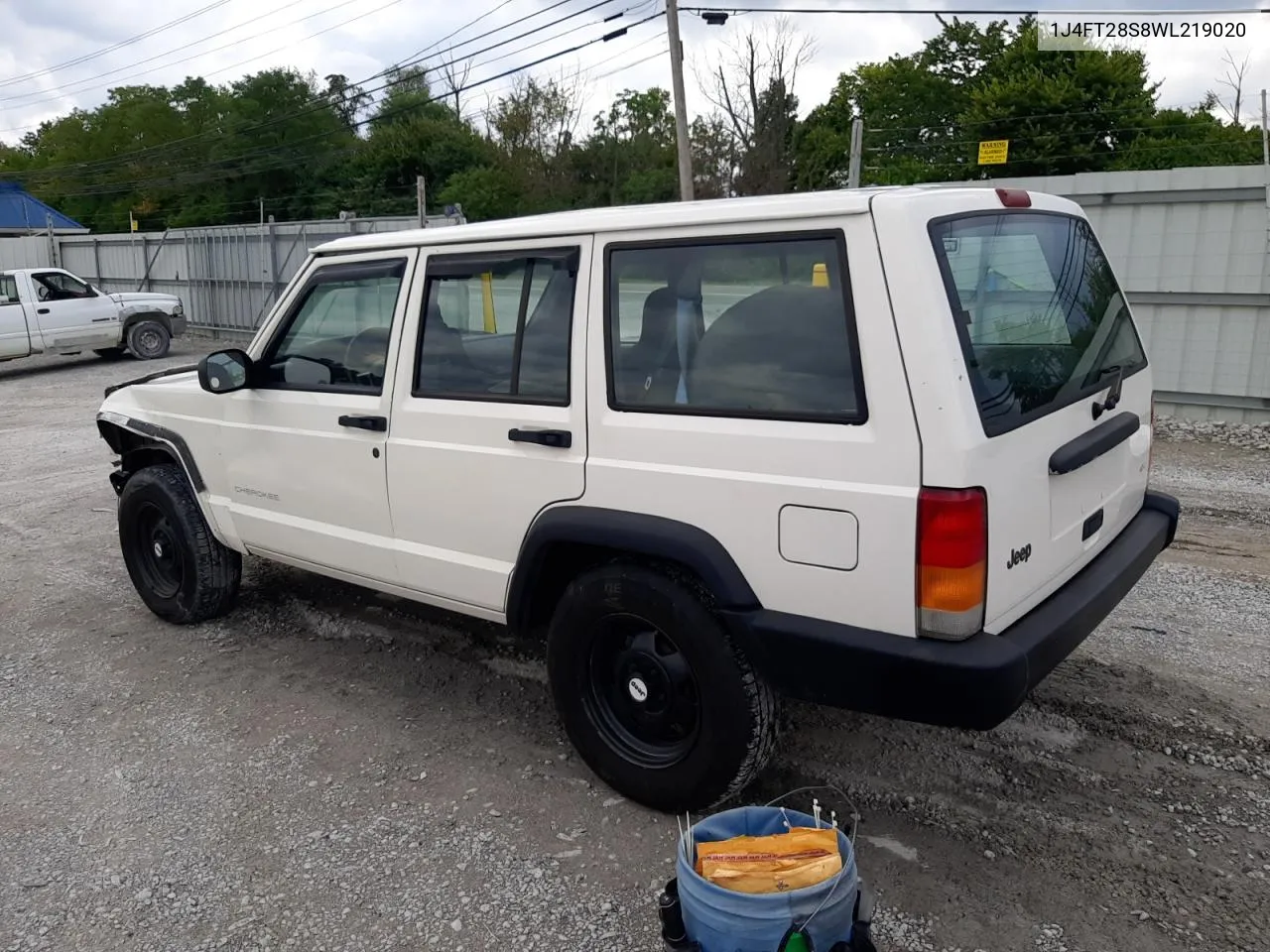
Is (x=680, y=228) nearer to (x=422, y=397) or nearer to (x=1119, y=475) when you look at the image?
(x=422, y=397)

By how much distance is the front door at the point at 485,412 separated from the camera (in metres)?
3.25

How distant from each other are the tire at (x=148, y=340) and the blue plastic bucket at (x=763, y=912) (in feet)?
57.6

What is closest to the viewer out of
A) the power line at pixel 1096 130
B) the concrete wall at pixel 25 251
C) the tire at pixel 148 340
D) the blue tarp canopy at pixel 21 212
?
the tire at pixel 148 340

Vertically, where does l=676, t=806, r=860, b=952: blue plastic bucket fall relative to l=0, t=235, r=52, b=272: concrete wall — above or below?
below

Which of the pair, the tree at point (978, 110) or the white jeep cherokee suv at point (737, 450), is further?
the tree at point (978, 110)

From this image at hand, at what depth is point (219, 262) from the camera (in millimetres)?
19516

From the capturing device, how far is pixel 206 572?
488cm

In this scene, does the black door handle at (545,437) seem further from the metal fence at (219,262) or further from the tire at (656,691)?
the metal fence at (219,262)

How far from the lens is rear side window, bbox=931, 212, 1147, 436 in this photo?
8.67 feet

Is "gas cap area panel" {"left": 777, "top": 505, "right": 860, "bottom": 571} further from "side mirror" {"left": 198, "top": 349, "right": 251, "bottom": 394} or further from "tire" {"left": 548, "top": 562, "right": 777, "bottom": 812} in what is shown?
"side mirror" {"left": 198, "top": 349, "right": 251, "bottom": 394}

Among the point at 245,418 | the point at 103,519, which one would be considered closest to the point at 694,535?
the point at 245,418

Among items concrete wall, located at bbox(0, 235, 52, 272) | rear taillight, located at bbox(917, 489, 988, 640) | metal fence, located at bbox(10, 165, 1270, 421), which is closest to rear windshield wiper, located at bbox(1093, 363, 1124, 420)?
rear taillight, located at bbox(917, 489, 988, 640)

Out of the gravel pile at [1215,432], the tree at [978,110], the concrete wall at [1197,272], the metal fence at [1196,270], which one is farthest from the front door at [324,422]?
the tree at [978,110]

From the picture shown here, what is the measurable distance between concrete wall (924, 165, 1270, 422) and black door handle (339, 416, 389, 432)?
A: 6.55 m
